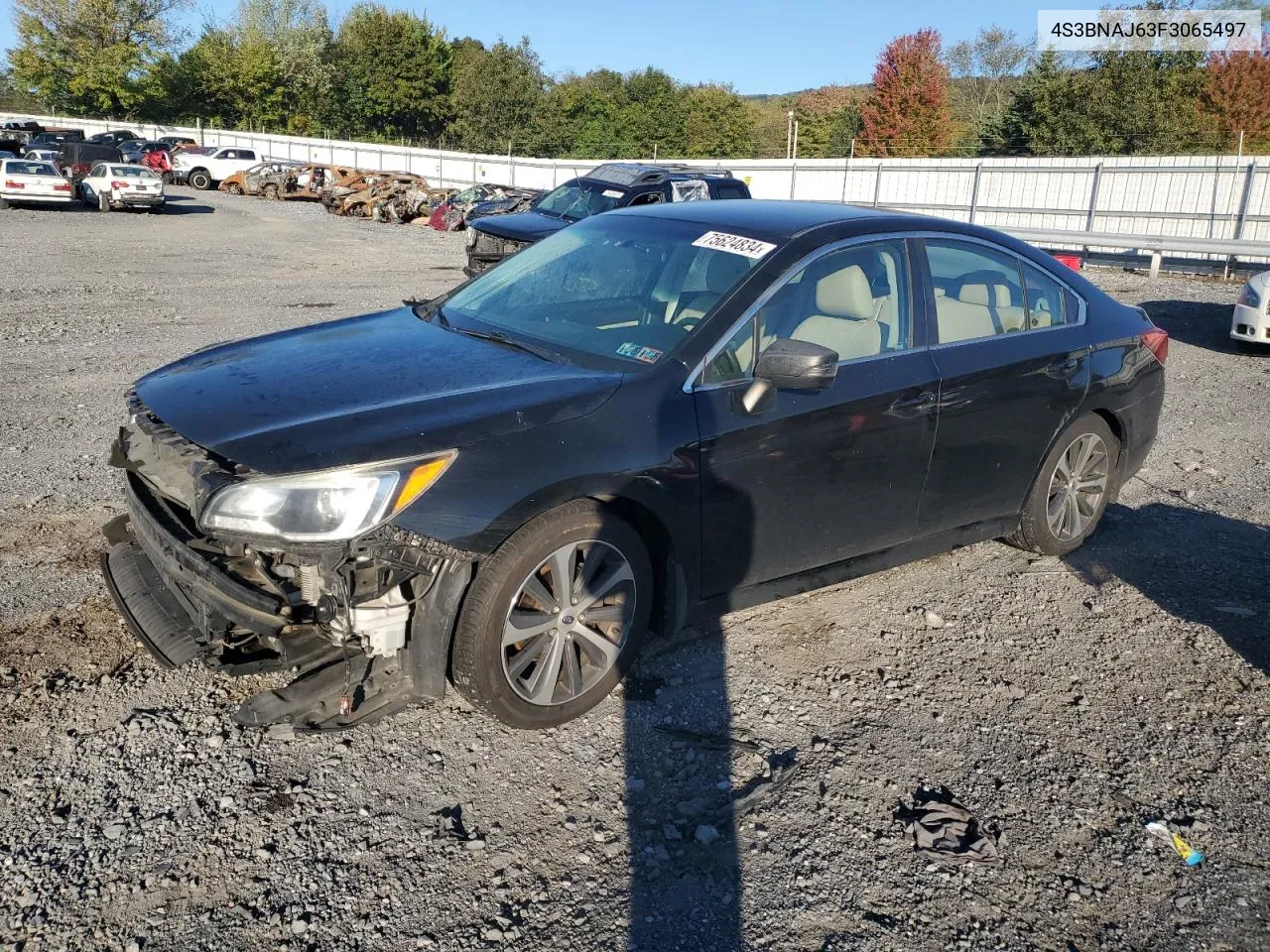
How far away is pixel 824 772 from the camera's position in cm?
351

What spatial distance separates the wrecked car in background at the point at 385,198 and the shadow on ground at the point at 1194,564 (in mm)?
26737

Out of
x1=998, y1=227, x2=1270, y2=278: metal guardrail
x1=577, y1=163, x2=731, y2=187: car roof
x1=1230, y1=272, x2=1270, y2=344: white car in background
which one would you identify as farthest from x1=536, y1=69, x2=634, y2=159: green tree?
x1=1230, y1=272, x2=1270, y2=344: white car in background

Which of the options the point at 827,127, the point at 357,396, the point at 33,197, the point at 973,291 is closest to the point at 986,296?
the point at 973,291

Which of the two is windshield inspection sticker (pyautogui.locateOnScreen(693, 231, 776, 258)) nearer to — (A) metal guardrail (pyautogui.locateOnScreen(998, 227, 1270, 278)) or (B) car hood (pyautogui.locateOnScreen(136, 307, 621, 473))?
(B) car hood (pyautogui.locateOnScreen(136, 307, 621, 473))

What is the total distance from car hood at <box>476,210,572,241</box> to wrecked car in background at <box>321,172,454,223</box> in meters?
16.0

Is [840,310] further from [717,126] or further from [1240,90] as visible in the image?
[717,126]

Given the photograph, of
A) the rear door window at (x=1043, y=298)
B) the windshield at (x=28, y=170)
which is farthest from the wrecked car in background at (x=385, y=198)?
the rear door window at (x=1043, y=298)

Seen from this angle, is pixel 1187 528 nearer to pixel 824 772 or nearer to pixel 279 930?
pixel 824 772

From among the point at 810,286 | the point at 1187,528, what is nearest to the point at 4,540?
the point at 810,286

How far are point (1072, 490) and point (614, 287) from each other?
104 inches

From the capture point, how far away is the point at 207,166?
4000 cm

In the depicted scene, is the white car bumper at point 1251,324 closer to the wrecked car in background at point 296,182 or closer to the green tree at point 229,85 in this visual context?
the wrecked car in background at point 296,182

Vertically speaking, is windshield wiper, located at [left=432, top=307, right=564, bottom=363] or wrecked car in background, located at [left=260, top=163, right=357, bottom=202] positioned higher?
wrecked car in background, located at [left=260, top=163, right=357, bottom=202]

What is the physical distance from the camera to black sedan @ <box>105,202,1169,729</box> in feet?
10.5
